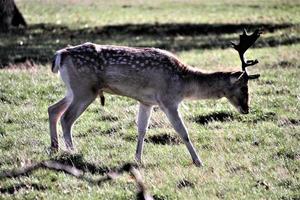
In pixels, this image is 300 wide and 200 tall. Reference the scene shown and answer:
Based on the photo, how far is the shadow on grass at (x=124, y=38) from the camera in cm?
2003

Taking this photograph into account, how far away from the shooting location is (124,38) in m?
23.2

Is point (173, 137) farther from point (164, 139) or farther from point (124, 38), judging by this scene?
point (124, 38)

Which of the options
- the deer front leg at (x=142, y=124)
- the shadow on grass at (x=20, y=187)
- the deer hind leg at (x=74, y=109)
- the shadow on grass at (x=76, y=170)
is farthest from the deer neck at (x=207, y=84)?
the shadow on grass at (x=20, y=187)

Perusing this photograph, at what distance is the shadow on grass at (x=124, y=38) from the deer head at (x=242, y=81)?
8447 mm

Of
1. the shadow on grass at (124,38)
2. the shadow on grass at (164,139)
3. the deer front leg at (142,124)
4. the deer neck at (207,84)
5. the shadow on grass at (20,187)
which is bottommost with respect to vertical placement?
the shadow on grass at (124,38)

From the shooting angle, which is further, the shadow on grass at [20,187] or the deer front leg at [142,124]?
the deer front leg at [142,124]

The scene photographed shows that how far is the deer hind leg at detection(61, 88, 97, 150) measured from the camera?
9469 millimetres

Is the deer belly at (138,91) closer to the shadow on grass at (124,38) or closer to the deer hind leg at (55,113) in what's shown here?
the deer hind leg at (55,113)

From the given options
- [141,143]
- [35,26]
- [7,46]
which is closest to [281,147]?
[141,143]

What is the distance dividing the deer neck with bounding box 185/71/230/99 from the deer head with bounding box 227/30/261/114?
0.33 feet

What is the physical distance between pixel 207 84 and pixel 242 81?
1.58ft

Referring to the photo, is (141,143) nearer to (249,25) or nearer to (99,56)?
(99,56)

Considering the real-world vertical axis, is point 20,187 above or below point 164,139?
above

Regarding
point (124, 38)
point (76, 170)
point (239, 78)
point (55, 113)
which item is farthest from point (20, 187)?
point (124, 38)
